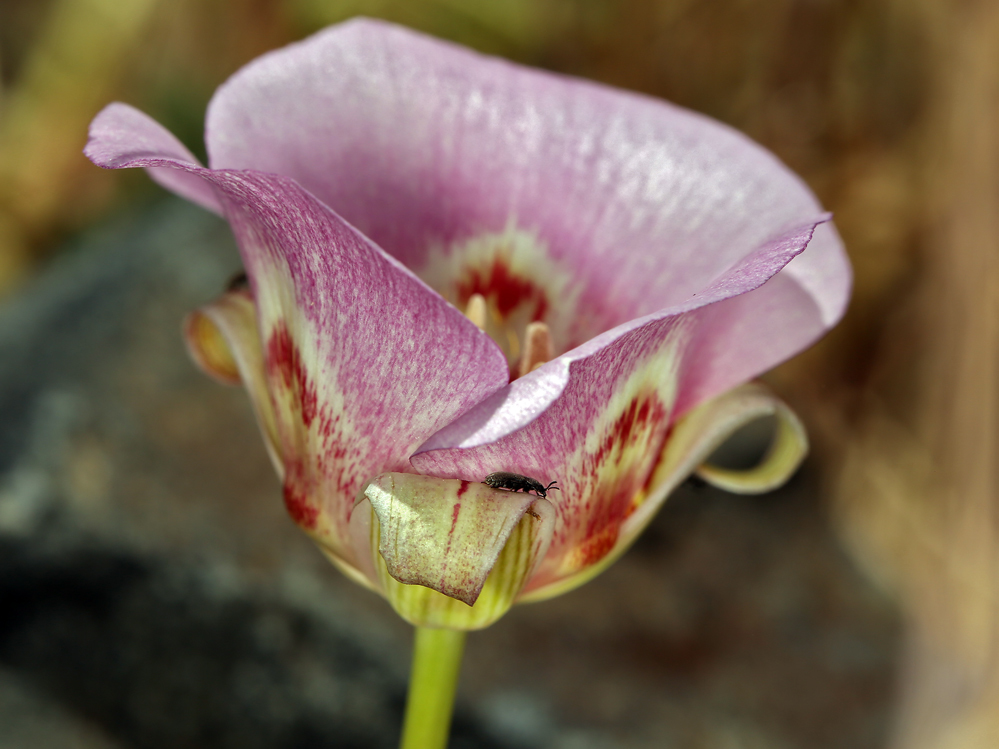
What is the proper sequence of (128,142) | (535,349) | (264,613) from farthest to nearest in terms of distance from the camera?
(264,613), (535,349), (128,142)

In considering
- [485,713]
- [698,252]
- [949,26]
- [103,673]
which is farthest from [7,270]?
[698,252]

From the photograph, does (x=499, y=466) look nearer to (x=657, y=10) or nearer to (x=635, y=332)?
(x=635, y=332)

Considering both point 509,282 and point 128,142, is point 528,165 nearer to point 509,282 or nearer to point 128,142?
point 509,282

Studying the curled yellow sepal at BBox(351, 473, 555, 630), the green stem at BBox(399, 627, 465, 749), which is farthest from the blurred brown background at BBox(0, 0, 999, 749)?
the curled yellow sepal at BBox(351, 473, 555, 630)

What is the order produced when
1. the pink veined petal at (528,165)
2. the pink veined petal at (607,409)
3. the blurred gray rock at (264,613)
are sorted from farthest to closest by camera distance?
1. the blurred gray rock at (264,613)
2. the pink veined petal at (528,165)
3. the pink veined petal at (607,409)

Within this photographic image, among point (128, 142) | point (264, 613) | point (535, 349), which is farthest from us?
point (264, 613)

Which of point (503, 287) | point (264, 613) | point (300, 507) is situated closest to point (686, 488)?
point (264, 613)

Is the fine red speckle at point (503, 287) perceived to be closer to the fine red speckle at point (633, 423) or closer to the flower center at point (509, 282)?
the flower center at point (509, 282)

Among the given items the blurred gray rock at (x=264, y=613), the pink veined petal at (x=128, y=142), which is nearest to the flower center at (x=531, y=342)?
the pink veined petal at (x=128, y=142)

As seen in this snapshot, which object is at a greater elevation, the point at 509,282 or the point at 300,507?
the point at 509,282
